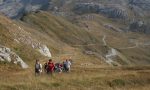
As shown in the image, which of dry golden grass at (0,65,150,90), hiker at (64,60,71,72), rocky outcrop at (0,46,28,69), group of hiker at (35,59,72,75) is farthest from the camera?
rocky outcrop at (0,46,28,69)

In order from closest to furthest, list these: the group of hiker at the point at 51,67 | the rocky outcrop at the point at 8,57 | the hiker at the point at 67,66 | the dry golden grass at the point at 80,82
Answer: the dry golden grass at the point at 80,82 < the group of hiker at the point at 51,67 < the hiker at the point at 67,66 < the rocky outcrop at the point at 8,57

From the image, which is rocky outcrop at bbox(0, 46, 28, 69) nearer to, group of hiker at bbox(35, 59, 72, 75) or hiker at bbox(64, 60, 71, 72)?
group of hiker at bbox(35, 59, 72, 75)

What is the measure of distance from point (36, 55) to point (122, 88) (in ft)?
171

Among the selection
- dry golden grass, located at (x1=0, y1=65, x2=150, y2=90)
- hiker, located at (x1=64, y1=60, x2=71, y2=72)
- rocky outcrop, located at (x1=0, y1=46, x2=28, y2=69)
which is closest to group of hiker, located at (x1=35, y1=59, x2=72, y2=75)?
hiker, located at (x1=64, y1=60, x2=71, y2=72)

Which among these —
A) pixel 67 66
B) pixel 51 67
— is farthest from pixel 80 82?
pixel 67 66

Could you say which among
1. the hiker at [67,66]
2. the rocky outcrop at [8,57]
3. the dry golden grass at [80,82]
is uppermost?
the dry golden grass at [80,82]

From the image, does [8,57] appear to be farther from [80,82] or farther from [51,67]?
[80,82]

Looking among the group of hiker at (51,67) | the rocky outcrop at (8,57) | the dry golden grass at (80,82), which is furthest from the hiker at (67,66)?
the rocky outcrop at (8,57)

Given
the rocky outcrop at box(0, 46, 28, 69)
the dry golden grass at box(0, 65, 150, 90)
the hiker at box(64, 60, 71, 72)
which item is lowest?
the rocky outcrop at box(0, 46, 28, 69)

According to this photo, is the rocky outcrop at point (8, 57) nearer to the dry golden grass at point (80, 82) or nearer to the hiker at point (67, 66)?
the hiker at point (67, 66)

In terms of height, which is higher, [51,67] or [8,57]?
[51,67]

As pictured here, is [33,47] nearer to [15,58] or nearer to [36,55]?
[36,55]

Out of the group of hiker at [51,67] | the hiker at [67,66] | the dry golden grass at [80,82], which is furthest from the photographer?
the hiker at [67,66]

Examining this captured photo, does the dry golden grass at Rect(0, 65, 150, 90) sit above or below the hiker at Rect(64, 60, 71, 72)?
above
